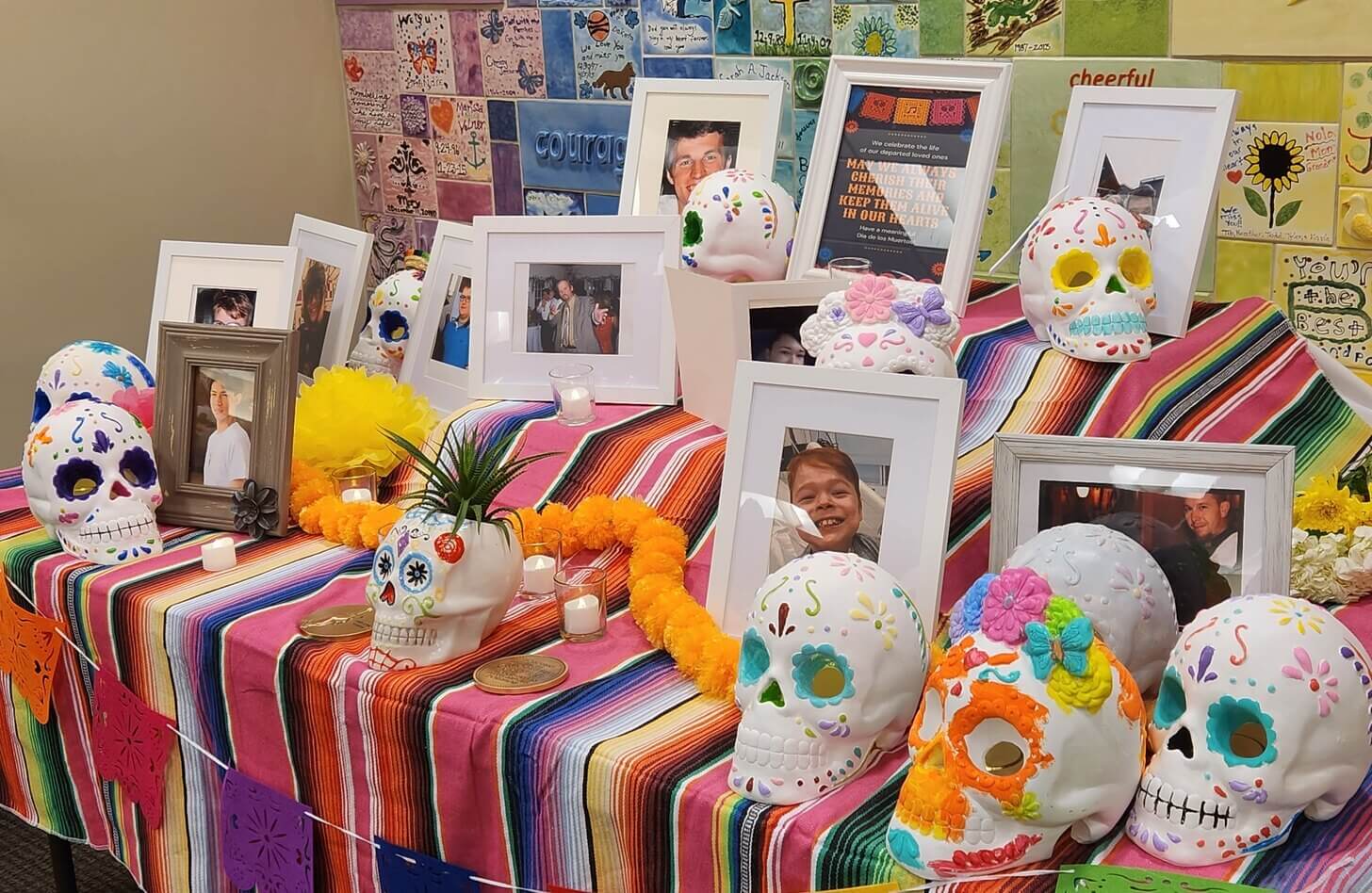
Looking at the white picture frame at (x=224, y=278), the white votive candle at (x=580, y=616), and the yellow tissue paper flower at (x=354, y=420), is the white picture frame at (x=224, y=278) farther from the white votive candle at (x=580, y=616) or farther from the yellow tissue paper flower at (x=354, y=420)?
the white votive candle at (x=580, y=616)

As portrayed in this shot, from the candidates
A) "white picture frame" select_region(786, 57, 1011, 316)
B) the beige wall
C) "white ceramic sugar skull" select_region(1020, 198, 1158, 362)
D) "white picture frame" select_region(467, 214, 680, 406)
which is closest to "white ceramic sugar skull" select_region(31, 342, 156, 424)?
"white picture frame" select_region(467, 214, 680, 406)

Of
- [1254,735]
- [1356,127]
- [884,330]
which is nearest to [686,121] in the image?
[884,330]

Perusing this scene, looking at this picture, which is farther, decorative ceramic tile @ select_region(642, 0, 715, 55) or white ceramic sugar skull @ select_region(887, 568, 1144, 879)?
decorative ceramic tile @ select_region(642, 0, 715, 55)

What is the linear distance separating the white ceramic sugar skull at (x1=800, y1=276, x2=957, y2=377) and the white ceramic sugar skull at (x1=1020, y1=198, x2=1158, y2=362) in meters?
0.22

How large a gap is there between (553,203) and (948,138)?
1.65 metres

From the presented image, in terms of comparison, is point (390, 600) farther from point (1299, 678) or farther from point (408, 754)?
point (1299, 678)

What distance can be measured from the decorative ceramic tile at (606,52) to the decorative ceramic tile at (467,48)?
291mm

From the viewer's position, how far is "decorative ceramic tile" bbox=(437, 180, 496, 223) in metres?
3.57

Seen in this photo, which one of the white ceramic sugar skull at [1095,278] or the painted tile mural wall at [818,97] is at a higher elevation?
the painted tile mural wall at [818,97]

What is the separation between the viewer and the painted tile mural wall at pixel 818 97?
222cm

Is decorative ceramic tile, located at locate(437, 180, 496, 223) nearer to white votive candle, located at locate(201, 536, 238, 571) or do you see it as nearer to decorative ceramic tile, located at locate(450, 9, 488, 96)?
decorative ceramic tile, located at locate(450, 9, 488, 96)

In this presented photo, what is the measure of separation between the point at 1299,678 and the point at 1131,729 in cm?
13

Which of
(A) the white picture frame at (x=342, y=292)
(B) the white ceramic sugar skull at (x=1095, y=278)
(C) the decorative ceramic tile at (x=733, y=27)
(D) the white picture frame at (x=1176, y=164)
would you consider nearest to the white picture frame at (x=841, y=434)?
(B) the white ceramic sugar skull at (x=1095, y=278)

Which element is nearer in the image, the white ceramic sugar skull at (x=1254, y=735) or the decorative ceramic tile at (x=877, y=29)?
the white ceramic sugar skull at (x=1254, y=735)
